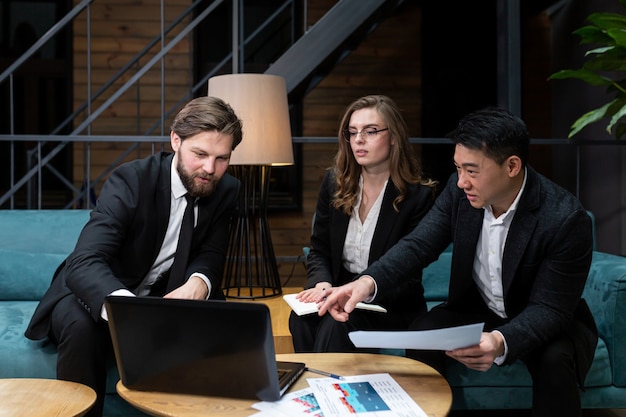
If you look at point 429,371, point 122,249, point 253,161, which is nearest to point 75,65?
point 253,161

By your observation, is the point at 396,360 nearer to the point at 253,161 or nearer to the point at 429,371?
the point at 429,371

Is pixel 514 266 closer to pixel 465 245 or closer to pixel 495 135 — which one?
pixel 465 245

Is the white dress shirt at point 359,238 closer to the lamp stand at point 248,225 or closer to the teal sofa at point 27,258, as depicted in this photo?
the lamp stand at point 248,225

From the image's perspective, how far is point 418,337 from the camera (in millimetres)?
1441

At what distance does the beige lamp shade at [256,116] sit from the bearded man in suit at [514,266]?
981 millimetres

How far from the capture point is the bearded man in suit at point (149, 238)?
1.99 m

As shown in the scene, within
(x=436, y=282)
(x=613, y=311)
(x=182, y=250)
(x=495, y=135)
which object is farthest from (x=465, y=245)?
(x=182, y=250)

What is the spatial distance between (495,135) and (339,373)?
78 centimetres

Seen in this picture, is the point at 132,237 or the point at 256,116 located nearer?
the point at 132,237

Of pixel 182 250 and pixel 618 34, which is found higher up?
pixel 618 34

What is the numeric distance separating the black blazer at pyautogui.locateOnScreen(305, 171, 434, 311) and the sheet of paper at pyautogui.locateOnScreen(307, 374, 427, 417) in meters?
0.77

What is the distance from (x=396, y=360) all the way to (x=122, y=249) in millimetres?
998

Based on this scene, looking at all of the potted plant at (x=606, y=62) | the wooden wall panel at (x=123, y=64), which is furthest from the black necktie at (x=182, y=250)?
the wooden wall panel at (x=123, y=64)

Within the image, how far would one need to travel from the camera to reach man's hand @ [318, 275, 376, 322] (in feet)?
6.11
